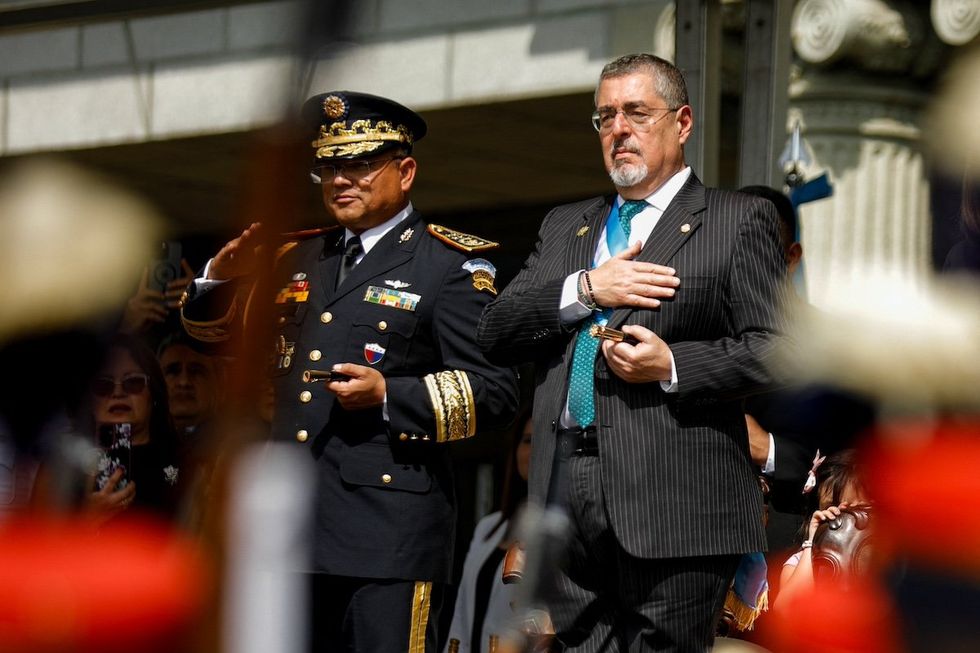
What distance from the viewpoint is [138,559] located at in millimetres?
1815

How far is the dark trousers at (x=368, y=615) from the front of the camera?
12.9 feet

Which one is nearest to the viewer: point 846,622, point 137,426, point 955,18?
point 846,622

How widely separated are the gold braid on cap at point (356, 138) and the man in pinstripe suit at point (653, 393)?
2.32ft

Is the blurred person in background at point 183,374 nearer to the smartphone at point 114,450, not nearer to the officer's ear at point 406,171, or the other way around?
the officer's ear at point 406,171

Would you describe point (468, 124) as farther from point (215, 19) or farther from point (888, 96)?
point (888, 96)

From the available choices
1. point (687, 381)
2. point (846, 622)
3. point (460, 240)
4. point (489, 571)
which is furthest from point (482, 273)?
point (846, 622)

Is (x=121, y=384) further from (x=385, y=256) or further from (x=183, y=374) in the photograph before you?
(x=183, y=374)

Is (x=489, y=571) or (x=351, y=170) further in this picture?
(x=489, y=571)

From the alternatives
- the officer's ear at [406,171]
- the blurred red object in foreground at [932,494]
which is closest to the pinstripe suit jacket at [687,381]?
the officer's ear at [406,171]

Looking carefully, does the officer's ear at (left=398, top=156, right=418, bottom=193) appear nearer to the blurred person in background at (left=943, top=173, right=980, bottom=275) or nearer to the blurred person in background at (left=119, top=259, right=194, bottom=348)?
the blurred person in background at (left=119, top=259, right=194, bottom=348)

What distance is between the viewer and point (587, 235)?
379 centimetres

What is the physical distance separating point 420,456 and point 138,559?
2327mm

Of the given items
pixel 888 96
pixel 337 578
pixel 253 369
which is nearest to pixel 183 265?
pixel 337 578

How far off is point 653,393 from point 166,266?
3.75 ft
